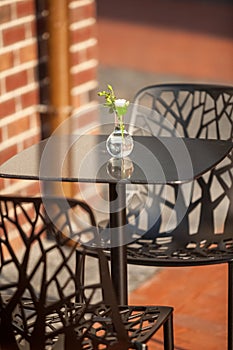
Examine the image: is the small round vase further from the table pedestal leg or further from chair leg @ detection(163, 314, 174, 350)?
chair leg @ detection(163, 314, 174, 350)

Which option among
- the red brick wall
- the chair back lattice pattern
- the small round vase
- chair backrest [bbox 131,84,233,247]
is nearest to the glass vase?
the small round vase

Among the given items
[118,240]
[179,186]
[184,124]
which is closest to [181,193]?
[179,186]

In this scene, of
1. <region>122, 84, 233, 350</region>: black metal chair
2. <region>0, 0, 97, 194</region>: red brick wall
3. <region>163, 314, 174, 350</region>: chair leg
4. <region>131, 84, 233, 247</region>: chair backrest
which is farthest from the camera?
<region>0, 0, 97, 194</region>: red brick wall

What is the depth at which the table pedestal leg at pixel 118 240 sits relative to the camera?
3426mm

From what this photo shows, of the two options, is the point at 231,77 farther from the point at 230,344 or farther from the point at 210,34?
the point at 230,344

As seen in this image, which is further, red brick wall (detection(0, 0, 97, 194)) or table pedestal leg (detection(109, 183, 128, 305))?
red brick wall (detection(0, 0, 97, 194))

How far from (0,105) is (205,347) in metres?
1.57

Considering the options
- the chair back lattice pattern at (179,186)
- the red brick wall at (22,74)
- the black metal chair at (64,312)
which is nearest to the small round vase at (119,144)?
the black metal chair at (64,312)

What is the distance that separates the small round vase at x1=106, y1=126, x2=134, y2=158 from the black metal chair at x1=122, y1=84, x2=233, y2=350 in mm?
496

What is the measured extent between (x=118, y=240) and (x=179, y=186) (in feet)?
2.38

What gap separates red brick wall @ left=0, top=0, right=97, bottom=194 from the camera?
4.91 metres

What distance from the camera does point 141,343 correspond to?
9.50 ft

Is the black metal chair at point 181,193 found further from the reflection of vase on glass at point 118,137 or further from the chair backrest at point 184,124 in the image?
the reflection of vase on glass at point 118,137

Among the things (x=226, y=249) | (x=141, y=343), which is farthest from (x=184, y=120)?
(x=141, y=343)
